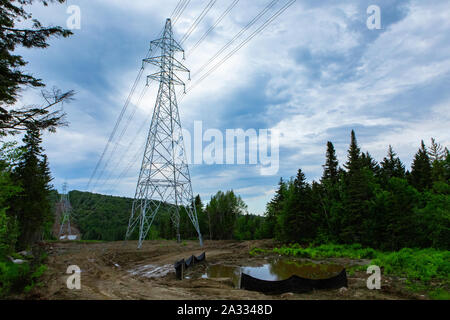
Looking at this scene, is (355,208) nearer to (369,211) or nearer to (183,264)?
(369,211)

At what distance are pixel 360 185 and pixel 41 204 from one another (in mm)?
37726

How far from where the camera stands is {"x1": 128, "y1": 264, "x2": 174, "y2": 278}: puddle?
43.3 feet

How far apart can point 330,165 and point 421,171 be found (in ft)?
50.0

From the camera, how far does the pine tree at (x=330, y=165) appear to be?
38531 millimetres

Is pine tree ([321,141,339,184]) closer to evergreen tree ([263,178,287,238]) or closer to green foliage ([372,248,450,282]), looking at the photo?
evergreen tree ([263,178,287,238])

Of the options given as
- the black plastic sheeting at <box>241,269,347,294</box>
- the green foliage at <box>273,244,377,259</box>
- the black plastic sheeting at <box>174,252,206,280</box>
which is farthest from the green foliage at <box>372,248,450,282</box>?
the black plastic sheeting at <box>174,252,206,280</box>

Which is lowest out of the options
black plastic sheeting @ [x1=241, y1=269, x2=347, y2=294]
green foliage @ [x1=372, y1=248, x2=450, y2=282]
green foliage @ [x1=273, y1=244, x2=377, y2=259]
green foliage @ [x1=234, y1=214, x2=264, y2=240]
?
green foliage @ [x1=234, y1=214, x2=264, y2=240]

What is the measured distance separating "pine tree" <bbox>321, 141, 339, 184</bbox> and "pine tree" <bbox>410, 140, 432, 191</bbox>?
12.3 m

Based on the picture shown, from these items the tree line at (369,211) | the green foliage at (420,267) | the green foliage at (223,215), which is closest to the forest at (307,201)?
the tree line at (369,211)

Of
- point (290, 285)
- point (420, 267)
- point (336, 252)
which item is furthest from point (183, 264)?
point (336, 252)
